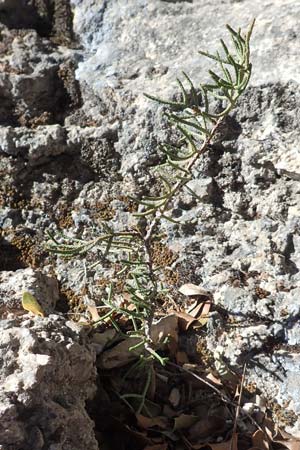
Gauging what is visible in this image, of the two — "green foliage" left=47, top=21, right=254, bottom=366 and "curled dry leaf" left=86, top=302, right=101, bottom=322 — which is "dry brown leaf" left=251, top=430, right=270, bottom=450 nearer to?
"green foliage" left=47, top=21, right=254, bottom=366

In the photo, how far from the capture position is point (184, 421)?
1.81 m

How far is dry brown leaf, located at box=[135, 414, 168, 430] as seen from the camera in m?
1.78

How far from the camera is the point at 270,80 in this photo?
83.3 inches

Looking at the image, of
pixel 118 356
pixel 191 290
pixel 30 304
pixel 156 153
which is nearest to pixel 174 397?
pixel 118 356

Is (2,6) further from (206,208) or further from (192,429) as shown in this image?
(192,429)

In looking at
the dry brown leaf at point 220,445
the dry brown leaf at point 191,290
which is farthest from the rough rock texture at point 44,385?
the dry brown leaf at point 191,290

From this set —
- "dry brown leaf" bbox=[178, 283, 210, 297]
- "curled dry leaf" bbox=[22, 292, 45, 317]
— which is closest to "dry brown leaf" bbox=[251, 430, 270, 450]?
"dry brown leaf" bbox=[178, 283, 210, 297]

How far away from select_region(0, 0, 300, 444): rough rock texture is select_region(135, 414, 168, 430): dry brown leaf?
0.88 feet

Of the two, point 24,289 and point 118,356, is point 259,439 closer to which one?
point 118,356

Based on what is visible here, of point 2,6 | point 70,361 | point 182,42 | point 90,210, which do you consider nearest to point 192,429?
point 70,361

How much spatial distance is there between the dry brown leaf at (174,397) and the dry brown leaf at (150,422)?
0.22 feet

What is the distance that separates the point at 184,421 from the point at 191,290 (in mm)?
394

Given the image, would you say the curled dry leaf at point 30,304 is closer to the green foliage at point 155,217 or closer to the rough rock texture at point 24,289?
the rough rock texture at point 24,289

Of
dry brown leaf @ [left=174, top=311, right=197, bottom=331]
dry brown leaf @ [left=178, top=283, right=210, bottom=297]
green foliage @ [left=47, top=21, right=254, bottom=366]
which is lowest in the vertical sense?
dry brown leaf @ [left=174, top=311, right=197, bottom=331]
